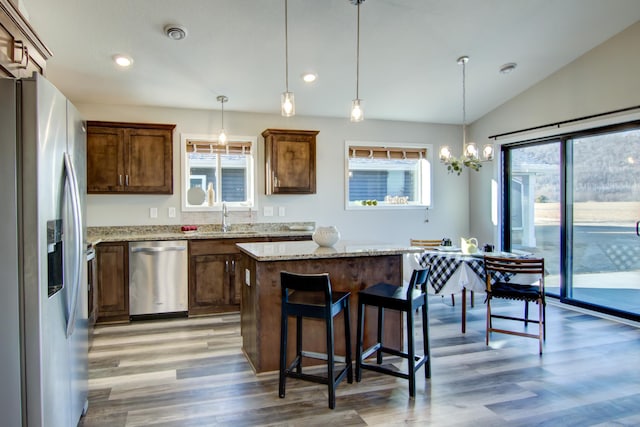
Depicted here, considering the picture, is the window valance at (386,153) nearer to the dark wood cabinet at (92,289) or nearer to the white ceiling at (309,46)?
the white ceiling at (309,46)

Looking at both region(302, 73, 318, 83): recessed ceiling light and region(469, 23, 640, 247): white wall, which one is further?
region(302, 73, 318, 83): recessed ceiling light

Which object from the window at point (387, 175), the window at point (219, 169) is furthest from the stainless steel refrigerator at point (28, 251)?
the window at point (387, 175)

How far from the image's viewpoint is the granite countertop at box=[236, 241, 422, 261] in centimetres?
281

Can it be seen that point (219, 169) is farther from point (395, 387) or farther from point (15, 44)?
point (395, 387)

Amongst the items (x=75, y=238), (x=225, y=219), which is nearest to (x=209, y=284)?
(x=225, y=219)

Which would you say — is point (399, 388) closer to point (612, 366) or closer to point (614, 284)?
point (612, 366)

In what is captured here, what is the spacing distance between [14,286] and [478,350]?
3.24 meters

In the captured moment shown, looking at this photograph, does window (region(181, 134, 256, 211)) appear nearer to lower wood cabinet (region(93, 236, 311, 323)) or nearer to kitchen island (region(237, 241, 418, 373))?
lower wood cabinet (region(93, 236, 311, 323))

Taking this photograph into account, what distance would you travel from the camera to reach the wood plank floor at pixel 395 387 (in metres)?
2.37

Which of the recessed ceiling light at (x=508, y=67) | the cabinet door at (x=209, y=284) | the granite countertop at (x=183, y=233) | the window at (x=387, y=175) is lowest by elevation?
the cabinet door at (x=209, y=284)

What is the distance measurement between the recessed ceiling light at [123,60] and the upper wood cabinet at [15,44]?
1814 millimetres

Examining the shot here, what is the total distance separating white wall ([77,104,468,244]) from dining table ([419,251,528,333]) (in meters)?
1.98

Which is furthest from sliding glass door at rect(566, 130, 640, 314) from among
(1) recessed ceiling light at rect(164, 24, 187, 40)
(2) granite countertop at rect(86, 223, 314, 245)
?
(1) recessed ceiling light at rect(164, 24, 187, 40)

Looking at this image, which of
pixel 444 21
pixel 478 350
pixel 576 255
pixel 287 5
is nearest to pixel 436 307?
pixel 478 350
